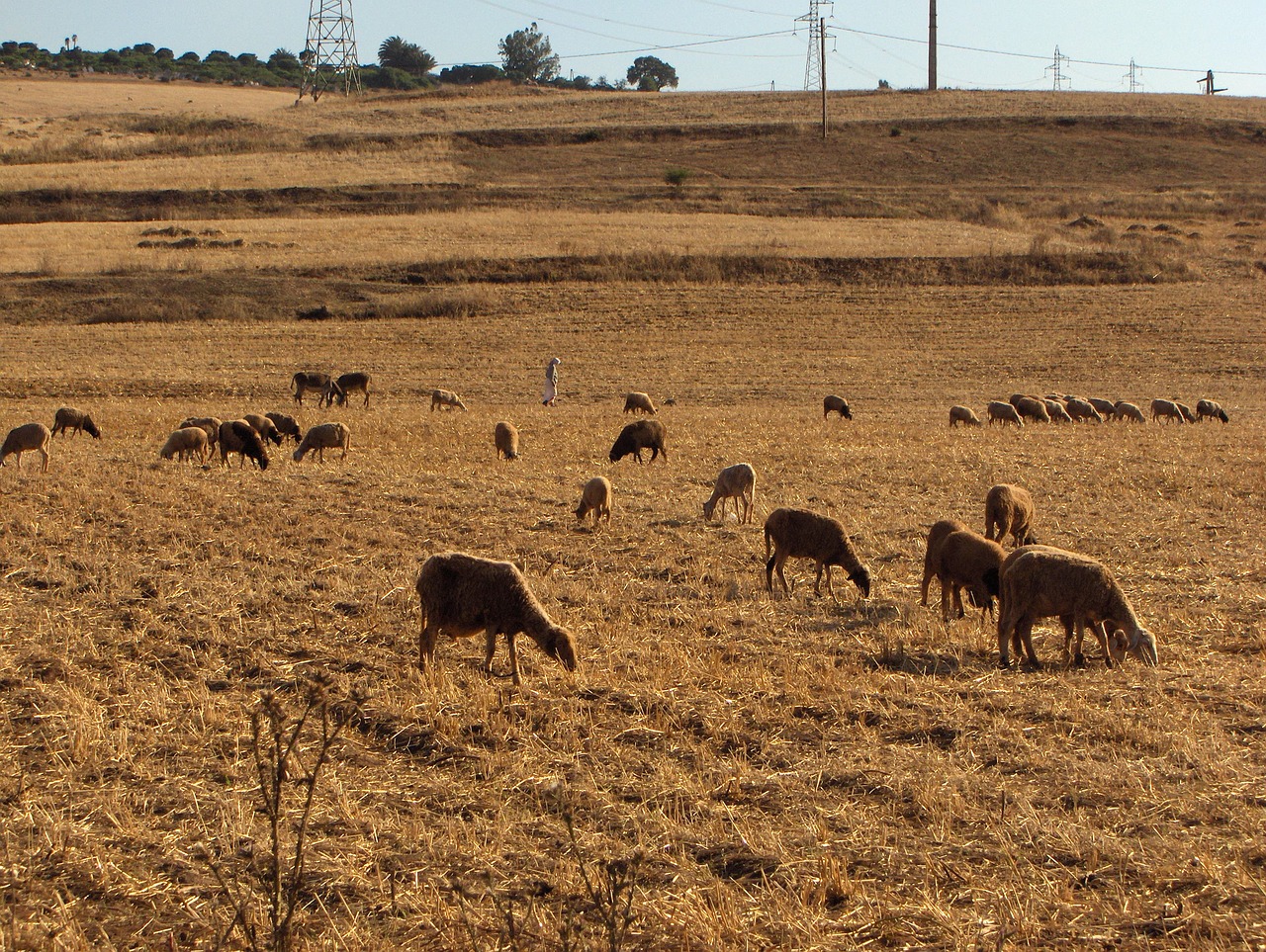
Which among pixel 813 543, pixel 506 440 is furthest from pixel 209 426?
pixel 813 543

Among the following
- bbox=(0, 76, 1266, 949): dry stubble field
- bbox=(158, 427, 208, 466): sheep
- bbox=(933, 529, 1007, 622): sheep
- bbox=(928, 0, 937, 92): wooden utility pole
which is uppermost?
bbox=(928, 0, 937, 92): wooden utility pole

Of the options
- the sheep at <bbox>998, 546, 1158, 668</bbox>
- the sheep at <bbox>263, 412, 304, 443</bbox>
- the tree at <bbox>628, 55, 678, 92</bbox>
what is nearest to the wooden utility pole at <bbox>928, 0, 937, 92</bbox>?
the tree at <bbox>628, 55, 678, 92</bbox>

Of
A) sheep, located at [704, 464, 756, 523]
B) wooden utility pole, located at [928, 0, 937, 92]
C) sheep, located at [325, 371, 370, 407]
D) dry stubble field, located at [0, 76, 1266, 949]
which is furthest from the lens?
wooden utility pole, located at [928, 0, 937, 92]

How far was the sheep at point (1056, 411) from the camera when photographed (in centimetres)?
2725

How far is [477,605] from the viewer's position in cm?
862

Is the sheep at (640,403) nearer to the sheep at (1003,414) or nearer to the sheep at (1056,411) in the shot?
the sheep at (1003,414)

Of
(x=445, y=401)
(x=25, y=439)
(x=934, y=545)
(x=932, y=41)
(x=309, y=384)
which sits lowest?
(x=934, y=545)

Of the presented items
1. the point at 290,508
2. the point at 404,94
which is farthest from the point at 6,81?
the point at 290,508

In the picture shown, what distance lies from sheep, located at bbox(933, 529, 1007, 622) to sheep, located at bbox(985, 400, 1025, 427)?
643 inches

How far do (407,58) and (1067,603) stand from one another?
15795 centimetres

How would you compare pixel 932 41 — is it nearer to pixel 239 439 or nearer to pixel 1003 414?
pixel 1003 414

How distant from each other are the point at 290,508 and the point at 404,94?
99.9 metres

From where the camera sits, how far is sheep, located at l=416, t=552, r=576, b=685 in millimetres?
8625

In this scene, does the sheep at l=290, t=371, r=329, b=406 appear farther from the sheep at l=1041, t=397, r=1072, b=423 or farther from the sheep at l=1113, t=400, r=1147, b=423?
the sheep at l=1113, t=400, r=1147, b=423
